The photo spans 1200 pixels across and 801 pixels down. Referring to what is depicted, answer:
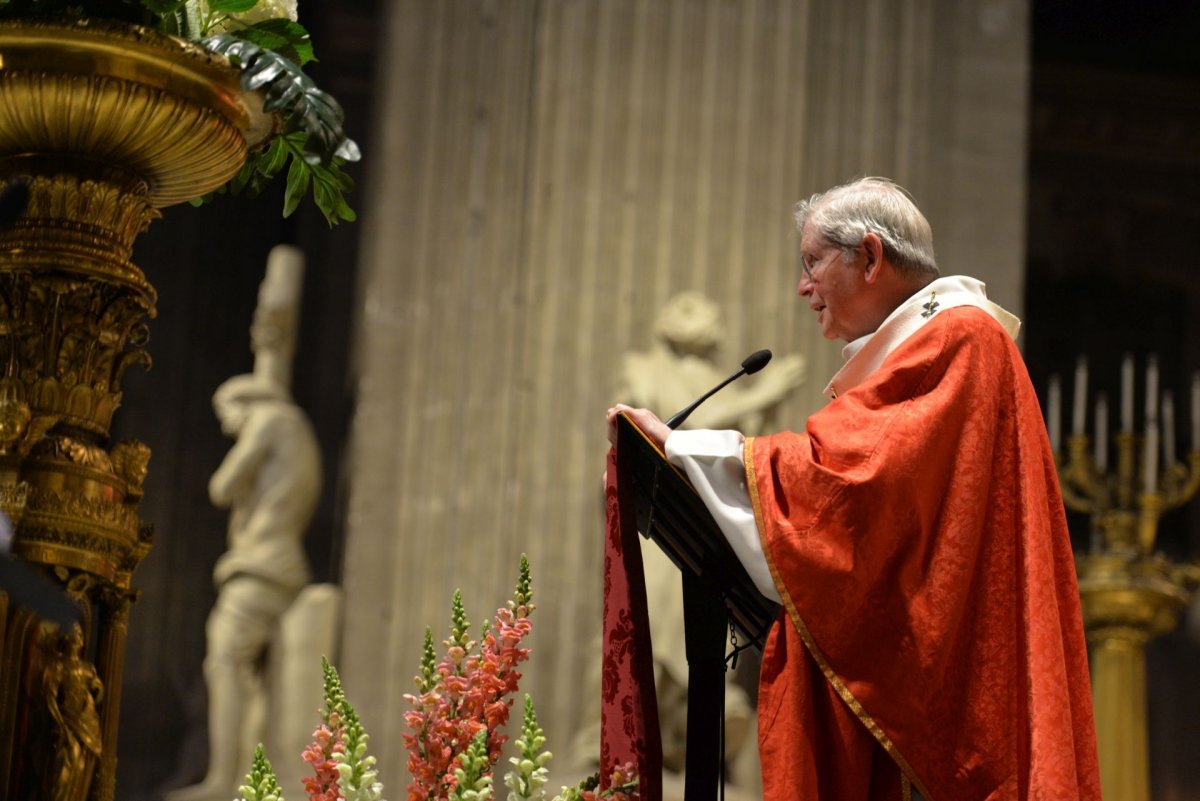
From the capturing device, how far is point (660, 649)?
24.6 ft

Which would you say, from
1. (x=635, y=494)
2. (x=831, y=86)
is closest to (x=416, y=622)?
(x=831, y=86)

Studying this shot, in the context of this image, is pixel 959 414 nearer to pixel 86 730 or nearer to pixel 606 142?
pixel 86 730

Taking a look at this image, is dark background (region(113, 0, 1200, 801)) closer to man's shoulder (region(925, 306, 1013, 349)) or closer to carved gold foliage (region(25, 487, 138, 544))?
man's shoulder (region(925, 306, 1013, 349))

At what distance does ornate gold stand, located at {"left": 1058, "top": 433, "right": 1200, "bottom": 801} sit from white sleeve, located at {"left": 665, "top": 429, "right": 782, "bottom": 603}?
6130 mm

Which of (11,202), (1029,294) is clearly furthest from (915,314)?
(1029,294)

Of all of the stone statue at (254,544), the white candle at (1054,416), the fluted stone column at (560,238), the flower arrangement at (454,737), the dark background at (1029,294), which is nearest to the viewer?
the flower arrangement at (454,737)

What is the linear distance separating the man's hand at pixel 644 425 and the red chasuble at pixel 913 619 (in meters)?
0.14

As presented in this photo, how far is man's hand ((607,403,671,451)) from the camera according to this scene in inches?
125

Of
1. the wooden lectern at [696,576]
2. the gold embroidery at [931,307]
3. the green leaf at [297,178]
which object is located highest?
the green leaf at [297,178]

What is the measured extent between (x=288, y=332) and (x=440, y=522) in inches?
48.0

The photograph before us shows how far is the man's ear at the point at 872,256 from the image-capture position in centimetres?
344

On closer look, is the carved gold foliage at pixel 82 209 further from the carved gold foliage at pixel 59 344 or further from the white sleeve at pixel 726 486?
the white sleeve at pixel 726 486

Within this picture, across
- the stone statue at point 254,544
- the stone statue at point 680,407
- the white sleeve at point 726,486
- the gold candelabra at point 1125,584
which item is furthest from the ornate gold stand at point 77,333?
the gold candelabra at point 1125,584

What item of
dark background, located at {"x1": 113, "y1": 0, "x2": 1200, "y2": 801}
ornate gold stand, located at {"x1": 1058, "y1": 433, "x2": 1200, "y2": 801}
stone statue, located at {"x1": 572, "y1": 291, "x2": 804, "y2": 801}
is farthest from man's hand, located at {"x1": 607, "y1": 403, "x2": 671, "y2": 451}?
ornate gold stand, located at {"x1": 1058, "y1": 433, "x2": 1200, "y2": 801}
